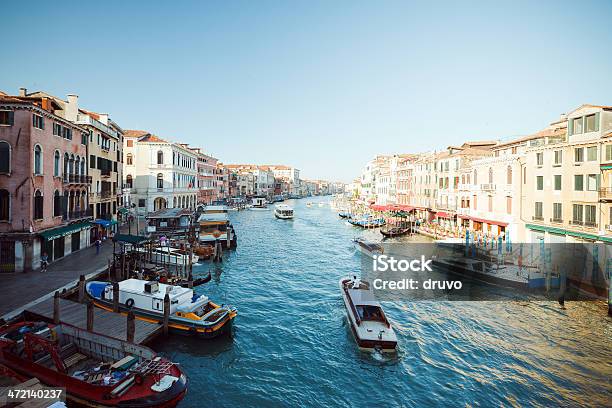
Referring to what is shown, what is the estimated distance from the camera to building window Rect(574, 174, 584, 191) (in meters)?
26.1

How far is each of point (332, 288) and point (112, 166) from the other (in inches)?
1061

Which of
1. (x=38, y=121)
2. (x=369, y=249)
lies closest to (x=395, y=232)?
(x=369, y=249)

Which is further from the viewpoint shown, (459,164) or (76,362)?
(459,164)

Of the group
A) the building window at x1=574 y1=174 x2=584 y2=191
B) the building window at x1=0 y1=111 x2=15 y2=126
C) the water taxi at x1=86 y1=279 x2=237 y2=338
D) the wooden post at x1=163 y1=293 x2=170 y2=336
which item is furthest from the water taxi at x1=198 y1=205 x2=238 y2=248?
the building window at x1=574 y1=174 x2=584 y2=191

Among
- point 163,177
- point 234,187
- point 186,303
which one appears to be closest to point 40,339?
point 186,303

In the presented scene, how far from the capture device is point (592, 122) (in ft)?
83.9

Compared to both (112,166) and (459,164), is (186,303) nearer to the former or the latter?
(112,166)

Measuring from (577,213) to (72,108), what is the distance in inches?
1625

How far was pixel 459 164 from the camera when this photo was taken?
47.4 m

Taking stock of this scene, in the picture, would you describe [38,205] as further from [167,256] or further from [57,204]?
[167,256]

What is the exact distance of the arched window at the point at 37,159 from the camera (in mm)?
21703

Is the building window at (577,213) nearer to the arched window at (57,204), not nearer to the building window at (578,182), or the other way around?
the building window at (578,182)

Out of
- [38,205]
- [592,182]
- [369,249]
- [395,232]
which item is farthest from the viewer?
[395,232]

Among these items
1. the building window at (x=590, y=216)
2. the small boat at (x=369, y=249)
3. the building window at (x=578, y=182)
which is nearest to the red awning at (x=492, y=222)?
the building window at (x=578, y=182)
